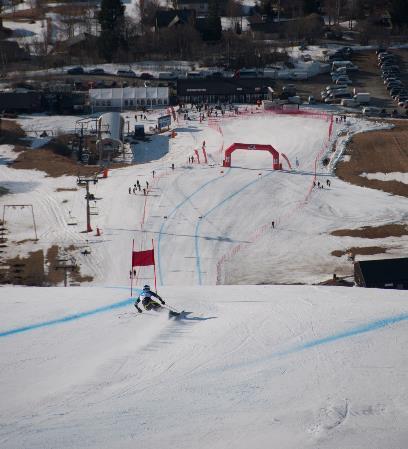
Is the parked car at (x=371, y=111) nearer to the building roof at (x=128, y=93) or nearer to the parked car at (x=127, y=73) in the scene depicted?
the building roof at (x=128, y=93)

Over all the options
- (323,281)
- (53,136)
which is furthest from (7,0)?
(323,281)

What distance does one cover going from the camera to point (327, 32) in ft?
169

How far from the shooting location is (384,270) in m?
17.0

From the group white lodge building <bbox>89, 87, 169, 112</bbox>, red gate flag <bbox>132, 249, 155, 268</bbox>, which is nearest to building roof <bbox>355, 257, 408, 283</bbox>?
red gate flag <bbox>132, 249, 155, 268</bbox>

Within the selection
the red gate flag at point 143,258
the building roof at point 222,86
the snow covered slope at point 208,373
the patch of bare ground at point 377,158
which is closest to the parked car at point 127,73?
the building roof at point 222,86

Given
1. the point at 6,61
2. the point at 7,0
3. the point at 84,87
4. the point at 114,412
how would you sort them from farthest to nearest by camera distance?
1. the point at 7,0
2. the point at 6,61
3. the point at 84,87
4. the point at 114,412

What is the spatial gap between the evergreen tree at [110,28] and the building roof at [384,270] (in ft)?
113

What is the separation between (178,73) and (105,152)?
44.4 feet

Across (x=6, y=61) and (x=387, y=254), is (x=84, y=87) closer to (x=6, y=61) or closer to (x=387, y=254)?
(x=6, y=61)

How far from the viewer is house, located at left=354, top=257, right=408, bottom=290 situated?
16750mm

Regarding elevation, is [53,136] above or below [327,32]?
below

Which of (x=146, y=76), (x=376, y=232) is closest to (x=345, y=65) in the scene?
(x=146, y=76)

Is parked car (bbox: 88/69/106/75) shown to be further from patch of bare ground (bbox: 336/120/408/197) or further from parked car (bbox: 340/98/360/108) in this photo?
patch of bare ground (bbox: 336/120/408/197)

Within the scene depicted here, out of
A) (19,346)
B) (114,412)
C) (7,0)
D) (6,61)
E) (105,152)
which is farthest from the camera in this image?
(7,0)
